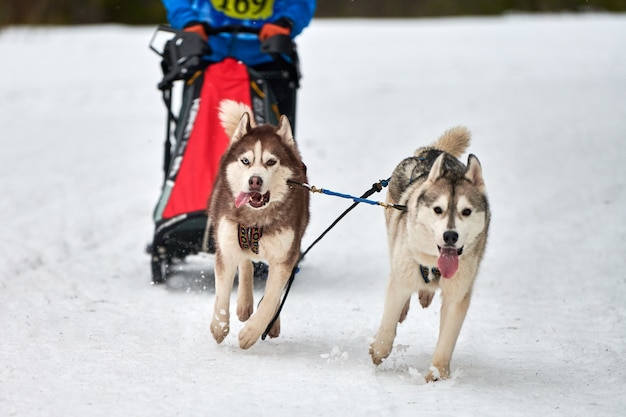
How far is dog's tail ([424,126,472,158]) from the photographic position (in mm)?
4750

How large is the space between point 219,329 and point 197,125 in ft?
5.65

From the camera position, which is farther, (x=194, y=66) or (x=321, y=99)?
(x=321, y=99)

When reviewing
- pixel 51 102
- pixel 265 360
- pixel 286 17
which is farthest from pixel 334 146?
pixel 265 360

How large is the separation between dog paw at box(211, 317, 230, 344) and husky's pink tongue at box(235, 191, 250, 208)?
58 cm

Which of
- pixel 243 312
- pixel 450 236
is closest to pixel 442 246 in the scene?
pixel 450 236

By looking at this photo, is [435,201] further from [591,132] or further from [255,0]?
[591,132]

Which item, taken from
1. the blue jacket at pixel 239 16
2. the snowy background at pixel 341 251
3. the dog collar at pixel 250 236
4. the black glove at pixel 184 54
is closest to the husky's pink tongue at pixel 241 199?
the dog collar at pixel 250 236

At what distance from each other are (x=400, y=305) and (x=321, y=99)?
10942 mm

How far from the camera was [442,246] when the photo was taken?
12.2 feet

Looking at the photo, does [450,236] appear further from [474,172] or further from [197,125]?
[197,125]

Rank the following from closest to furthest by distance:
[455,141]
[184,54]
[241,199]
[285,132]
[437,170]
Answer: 1. [437,170]
2. [241,199]
3. [285,132]
4. [455,141]
5. [184,54]

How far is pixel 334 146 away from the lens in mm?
11930

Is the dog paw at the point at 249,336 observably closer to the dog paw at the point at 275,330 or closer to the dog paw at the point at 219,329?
the dog paw at the point at 219,329

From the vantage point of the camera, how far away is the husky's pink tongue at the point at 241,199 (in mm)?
4207
